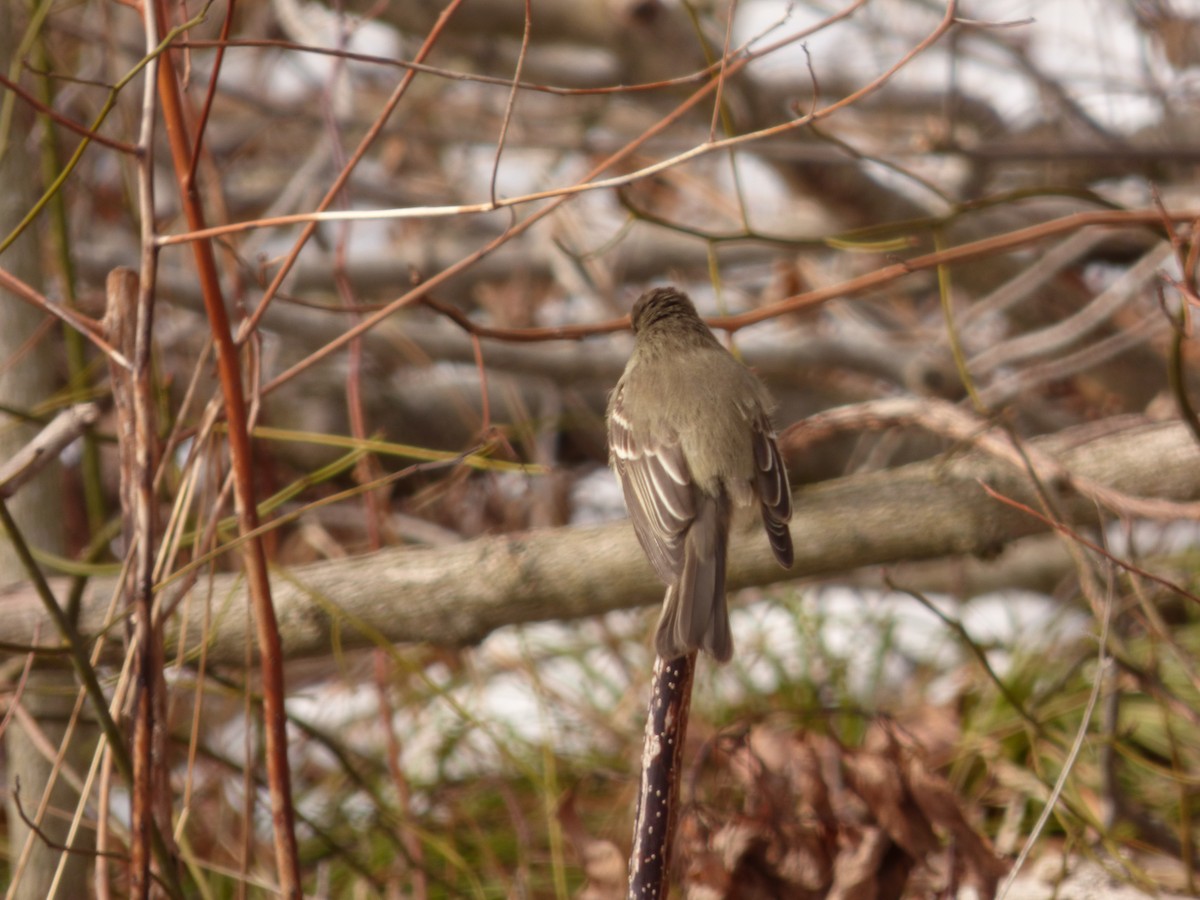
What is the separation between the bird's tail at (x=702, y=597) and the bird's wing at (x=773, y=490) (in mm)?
87

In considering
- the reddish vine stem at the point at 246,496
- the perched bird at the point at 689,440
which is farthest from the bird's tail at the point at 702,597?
the reddish vine stem at the point at 246,496

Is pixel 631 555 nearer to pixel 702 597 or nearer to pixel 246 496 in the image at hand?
pixel 702 597

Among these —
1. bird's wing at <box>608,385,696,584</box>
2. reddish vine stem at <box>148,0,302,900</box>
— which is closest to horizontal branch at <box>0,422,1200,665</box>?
bird's wing at <box>608,385,696,584</box>

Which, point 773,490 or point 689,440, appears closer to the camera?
point 773,490

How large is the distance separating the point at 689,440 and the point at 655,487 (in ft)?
0.41

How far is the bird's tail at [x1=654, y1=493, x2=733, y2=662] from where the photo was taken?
199 centimetres

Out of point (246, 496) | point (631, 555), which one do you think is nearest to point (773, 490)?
point (631, 555)

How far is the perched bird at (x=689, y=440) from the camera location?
2.41 metres

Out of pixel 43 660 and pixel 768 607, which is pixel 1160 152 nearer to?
pixel 768 607

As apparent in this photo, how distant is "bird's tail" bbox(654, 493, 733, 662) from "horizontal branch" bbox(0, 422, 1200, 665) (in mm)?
216

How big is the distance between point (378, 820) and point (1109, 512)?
2.05 meters

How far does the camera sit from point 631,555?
2.63 meters

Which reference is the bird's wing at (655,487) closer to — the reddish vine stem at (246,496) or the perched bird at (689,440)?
the perched bird at (689,440)

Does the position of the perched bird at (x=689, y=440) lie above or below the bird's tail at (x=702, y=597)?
above
